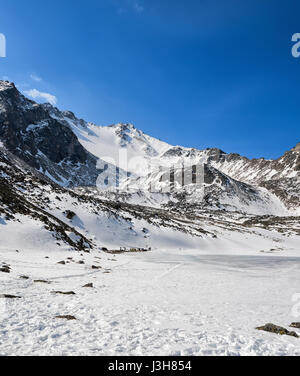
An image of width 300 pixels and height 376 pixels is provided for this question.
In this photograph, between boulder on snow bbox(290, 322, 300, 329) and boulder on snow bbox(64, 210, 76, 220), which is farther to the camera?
boulder on snow bbox(64, 210, 76, 220)

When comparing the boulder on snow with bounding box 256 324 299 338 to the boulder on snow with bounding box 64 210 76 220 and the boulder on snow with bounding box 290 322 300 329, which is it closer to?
the boulder on snow with bounding box 290 322 300 329

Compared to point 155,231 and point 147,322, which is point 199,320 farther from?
point 155,231

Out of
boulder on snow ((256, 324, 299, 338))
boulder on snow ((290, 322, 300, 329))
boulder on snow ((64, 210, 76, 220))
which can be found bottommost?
boulder on snow ((290, 322, 300, 329))

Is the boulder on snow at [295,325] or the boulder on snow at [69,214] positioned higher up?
the boulder on snow at [69,214]

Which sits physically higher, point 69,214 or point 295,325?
point 69,214

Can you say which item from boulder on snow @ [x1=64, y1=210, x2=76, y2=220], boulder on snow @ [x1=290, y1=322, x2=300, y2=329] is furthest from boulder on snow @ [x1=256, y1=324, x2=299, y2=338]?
boulder on snow @ [x1=64, y1=210, x2=76, y2=220]

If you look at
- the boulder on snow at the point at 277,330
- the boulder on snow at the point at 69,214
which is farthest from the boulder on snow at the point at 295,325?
the boulder on snow at the point at 69,214

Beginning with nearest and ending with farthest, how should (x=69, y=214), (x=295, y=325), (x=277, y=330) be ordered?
(x=277, y=330)
(x=295, y=325)
(x=69, y=214)

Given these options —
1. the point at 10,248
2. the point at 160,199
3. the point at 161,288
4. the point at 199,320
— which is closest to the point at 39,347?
the point at 199,320

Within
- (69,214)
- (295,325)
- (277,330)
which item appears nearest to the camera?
(277,330)

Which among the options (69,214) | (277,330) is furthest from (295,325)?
(69,214)

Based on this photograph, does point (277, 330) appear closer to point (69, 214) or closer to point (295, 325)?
point (295, 325)

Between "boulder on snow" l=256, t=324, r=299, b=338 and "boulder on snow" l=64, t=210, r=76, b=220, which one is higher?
"boulder on snow" l=64, t=210, r=76, b=220

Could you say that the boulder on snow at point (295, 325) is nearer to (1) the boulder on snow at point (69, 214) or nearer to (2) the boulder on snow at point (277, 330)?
(2) the boulder on snow at point (277, 330)
